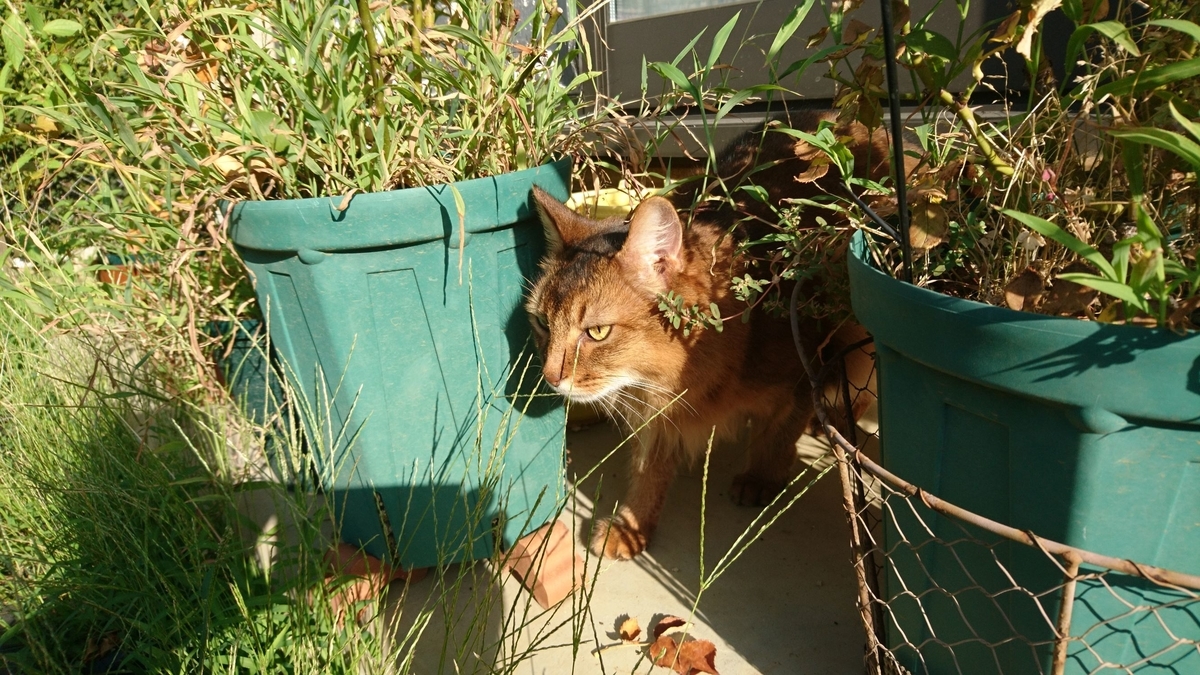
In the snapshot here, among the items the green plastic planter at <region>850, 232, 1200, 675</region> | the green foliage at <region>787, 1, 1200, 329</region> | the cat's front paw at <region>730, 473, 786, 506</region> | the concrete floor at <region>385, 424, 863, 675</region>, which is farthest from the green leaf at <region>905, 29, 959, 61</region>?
the cat's front paw at <region>730, 473, 786, 506</region>

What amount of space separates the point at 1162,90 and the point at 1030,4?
0.69 ft

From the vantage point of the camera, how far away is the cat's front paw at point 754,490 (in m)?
2.33

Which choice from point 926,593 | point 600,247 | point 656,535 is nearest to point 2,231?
point 600,247

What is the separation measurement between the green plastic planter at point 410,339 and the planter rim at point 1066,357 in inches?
33.6

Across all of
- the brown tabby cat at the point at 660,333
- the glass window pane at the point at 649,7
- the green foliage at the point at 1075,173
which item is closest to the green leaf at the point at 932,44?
the green foliage at the point at 1075,173

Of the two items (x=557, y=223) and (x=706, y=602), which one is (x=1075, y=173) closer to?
(x=557, y=223)

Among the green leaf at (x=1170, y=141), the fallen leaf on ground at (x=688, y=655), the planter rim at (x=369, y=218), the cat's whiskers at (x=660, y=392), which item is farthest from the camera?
the cat's whiskers at (x=660, y=392)

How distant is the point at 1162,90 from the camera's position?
98cm

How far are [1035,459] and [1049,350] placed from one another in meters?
0.18

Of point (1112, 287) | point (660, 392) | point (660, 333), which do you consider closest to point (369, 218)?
point (660, 333)

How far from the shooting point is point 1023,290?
104 centimetres

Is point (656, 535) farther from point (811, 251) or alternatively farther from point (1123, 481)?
point (1123, 481)

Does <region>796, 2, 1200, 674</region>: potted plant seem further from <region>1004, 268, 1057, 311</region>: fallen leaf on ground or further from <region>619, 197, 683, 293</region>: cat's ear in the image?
<region>619, 197, 683, 293</region>: cat's ear

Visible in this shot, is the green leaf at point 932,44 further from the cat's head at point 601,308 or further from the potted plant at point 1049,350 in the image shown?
the cat's head at point 601,308
